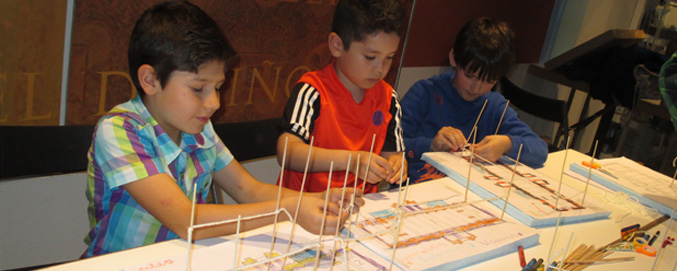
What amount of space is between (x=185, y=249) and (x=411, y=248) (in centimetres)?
45

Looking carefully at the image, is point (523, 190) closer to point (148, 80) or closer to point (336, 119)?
point (336, 119)

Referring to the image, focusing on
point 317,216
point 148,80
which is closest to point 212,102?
point 148,80

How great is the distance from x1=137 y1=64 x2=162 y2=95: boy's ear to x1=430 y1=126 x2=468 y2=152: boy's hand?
0.94m

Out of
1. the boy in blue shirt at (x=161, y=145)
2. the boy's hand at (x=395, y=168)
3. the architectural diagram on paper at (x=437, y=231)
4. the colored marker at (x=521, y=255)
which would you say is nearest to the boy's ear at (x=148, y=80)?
the boy in blue shirt at (x=161, y=145)

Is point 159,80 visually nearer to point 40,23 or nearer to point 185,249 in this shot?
point 185,249

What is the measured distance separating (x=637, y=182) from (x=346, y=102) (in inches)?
41.7

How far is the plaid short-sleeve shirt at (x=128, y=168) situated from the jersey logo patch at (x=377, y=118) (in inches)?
24.3

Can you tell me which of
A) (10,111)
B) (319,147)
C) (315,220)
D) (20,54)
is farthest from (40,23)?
(315,220)

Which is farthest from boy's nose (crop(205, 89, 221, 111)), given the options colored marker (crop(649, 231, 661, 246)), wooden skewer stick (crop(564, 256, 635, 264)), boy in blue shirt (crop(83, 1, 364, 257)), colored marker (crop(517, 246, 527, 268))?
colored marker (crop(649, 231, 661, 246))

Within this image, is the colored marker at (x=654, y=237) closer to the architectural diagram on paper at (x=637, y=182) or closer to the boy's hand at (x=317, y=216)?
the architectural diagram on paper at (x=637, y=182)

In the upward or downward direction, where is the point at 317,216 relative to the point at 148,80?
downward

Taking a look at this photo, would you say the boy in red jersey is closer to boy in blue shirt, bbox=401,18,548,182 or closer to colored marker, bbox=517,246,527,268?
boy in blue shirt, bbox=401,18,548,182

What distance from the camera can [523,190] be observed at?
1.52 m

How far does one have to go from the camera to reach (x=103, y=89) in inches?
74.2
